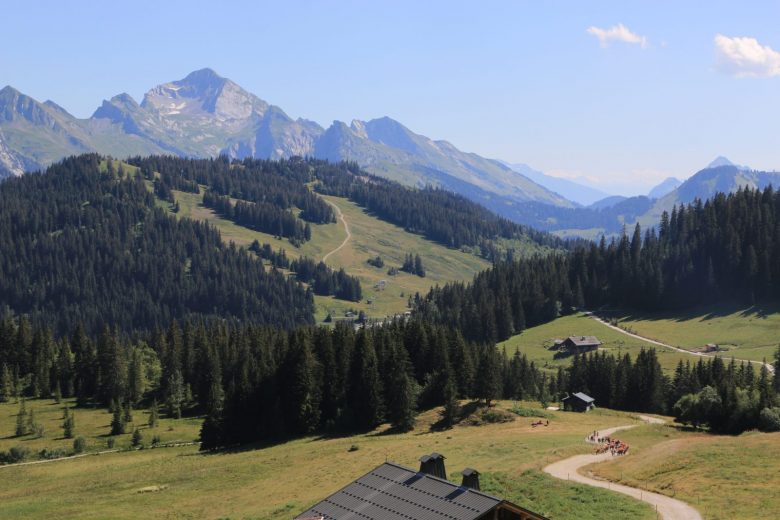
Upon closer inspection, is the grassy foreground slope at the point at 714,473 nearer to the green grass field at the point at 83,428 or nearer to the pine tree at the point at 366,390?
the pine tree at the point at 366,390

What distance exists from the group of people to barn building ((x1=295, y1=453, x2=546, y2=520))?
38.3m

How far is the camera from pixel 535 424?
94.7m

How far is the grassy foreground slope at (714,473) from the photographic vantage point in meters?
51.3

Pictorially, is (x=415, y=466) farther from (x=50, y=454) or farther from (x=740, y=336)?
(x=740, y=336)

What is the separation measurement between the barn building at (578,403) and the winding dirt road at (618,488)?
5413 cm

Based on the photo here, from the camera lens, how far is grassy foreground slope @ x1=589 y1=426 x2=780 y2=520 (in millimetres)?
51344

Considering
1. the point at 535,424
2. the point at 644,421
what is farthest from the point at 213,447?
the point at 644,421

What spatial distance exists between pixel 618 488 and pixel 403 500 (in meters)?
29.0

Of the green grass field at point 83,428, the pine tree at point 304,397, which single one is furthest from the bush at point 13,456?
the pine tree at point 304,397

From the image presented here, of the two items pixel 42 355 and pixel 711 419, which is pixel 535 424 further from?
pixel 42 355

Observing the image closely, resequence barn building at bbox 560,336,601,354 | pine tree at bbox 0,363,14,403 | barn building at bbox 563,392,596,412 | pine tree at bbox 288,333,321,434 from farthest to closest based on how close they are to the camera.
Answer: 1. barn building at bbox 560,336,601,354
2. pine tree at bbox 0,363,14,403
3. barn building at bbox 563,392,596,412
4. pine tree at bbox 288,333,321,434

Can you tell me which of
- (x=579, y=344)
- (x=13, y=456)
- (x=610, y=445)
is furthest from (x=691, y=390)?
(x=13, y=456)

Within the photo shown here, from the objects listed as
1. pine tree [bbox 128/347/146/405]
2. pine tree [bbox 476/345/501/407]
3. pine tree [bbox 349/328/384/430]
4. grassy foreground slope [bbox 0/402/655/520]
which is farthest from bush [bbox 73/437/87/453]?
pine tree [bbox 476/345/501/407]

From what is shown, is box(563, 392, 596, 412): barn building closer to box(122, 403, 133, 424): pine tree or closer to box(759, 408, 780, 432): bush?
box(759, 408, 780, 432): bush
